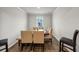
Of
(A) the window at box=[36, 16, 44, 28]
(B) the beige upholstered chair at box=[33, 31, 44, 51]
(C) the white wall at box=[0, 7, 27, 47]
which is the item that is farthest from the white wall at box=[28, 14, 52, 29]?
(B) the beige upholstered chair at box=[33, 31, 44, 51]

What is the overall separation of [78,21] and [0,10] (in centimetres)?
275

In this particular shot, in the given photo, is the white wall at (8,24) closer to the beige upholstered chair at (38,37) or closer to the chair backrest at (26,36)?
the chair backrest at (26,36)

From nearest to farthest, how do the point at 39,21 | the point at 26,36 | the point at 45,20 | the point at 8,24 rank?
the point at 26,36 → the point at 8,24 → the point at 45,20 → the point at 39,21

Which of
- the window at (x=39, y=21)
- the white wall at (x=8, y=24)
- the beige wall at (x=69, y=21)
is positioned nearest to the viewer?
the beige wall at (x=69, y=21)

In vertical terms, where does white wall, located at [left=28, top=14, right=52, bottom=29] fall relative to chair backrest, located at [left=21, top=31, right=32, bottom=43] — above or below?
above

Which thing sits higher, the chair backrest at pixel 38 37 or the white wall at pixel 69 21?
the white wall at pixel 69 21

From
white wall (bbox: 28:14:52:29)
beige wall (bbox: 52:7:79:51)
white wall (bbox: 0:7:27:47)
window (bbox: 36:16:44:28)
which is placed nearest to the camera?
beige wall (bbox: 52:7:79:51)

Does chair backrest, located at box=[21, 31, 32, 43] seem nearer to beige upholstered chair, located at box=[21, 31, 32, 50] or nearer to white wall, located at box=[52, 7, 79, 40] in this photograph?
beige upholstered chair, located at box=[21, 31, 32, 50]

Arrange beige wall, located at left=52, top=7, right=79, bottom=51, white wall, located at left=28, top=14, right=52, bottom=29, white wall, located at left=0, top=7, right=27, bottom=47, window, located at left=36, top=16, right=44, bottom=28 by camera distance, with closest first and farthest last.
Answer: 1. beige wall, located at left=52, top=7, right=79, bottom=51
2. white wall, located at left=0, top=7, right=27, bottom=47
3. white wall, located at left=28, top=14, right=52, bottom=29
4. window, located at left=36, top=16, right=44, bottom=28

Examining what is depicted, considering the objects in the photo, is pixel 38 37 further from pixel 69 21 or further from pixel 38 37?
pixel 69 21

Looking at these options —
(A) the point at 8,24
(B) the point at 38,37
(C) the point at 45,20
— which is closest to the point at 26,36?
(B) the point at 38,37

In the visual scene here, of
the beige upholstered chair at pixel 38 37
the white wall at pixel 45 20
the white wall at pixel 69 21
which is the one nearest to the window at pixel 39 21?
the white wall at pixel 45 20
